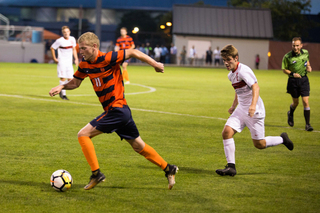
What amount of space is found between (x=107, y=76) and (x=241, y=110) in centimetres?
207

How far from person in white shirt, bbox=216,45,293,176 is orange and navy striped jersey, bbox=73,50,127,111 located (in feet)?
5.05

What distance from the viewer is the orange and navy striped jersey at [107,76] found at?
472cm

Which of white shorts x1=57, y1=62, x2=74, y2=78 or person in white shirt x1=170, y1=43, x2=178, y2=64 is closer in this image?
white shorts x1=57, y1=62, x2=74, y2=78

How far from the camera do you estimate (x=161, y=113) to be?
10.9m

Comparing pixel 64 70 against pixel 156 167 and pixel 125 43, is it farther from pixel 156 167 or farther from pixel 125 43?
pixel 156 167

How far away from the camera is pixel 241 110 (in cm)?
582

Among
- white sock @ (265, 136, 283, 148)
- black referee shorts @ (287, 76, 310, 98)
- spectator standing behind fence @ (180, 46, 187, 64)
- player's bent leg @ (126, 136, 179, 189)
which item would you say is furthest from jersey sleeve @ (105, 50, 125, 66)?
spectator standing behind fence @ (180, 46, 187, 64)

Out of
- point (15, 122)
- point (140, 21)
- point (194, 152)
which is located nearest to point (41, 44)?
point (140, 21)

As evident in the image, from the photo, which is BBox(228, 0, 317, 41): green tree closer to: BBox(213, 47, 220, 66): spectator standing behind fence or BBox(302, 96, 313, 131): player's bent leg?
BBox(213, 47, 220, 66): spectator standing behind fence

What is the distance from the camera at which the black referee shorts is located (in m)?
9.40

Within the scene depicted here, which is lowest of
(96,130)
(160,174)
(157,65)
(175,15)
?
(160,174)

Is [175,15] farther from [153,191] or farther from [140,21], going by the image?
[153,191]

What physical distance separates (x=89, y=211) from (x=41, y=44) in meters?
37.6

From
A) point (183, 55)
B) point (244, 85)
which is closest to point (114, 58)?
point (244, 85)
